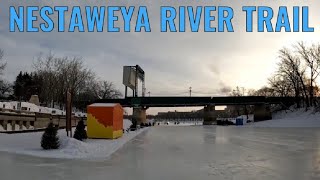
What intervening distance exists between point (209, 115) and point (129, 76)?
30645 millimetres

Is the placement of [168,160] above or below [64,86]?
below

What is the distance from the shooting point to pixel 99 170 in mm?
11703

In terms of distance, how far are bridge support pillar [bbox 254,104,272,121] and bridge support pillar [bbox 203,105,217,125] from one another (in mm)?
10442

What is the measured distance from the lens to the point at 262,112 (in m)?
90.0

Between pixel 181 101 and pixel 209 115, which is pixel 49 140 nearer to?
pixel 209 115

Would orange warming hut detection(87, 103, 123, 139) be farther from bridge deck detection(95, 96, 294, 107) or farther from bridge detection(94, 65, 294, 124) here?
bridge deck detection(95, 96, 294, 107)

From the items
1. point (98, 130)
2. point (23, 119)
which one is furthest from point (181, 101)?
point (98, 130)

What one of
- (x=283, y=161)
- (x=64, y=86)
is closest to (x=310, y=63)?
(x=64, y=86)

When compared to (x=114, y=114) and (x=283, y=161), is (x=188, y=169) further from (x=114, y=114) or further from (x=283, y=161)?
(x=114, y=114)

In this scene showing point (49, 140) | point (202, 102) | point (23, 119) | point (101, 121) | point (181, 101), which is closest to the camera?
point (49, 140)

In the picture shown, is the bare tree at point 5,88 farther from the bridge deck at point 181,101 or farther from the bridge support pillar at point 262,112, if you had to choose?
the bridge support pillar at point 262,112

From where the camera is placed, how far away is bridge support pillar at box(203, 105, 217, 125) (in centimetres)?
9369

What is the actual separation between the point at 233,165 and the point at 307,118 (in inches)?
2435

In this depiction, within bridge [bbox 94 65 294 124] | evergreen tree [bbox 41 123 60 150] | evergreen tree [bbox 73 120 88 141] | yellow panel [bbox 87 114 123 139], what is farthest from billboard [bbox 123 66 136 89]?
evergreen tree [bbox 41 123 60 150]
